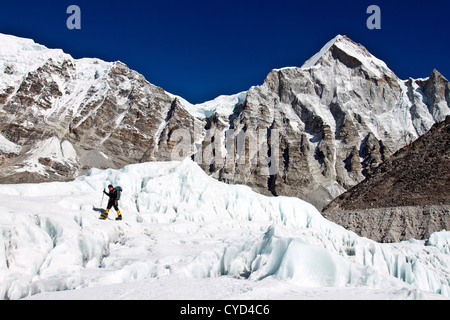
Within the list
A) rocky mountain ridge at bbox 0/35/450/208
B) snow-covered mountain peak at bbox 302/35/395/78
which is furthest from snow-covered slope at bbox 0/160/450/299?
snow-covered mountain peak at bbox 302/35/395/78

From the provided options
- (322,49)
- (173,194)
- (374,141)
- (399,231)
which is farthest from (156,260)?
(322,49)

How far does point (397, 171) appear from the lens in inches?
2080

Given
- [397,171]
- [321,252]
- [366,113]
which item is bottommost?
[321,252]

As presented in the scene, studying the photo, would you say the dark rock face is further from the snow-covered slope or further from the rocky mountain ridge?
the rocky mountain ridge

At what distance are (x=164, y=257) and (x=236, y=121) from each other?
372 feet

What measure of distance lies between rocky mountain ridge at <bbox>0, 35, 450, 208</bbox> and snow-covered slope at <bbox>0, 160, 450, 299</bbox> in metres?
78.8

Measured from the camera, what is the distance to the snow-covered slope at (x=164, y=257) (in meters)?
8.84

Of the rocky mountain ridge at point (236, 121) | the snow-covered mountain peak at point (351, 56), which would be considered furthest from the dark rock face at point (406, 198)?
the snow-covered mountain peak at point (351, 56)

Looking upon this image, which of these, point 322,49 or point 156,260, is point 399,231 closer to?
point 156,260

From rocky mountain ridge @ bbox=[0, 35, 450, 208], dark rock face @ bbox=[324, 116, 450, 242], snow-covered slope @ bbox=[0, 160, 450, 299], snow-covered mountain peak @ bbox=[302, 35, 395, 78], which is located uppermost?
snow-covered mountain peak @ bbox=[302, 35, 395, 78]

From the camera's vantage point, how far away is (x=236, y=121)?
4887 inches

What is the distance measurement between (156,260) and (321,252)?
15.8ft

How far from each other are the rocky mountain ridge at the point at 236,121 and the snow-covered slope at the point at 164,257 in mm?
78777

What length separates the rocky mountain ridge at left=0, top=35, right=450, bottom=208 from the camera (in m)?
105
